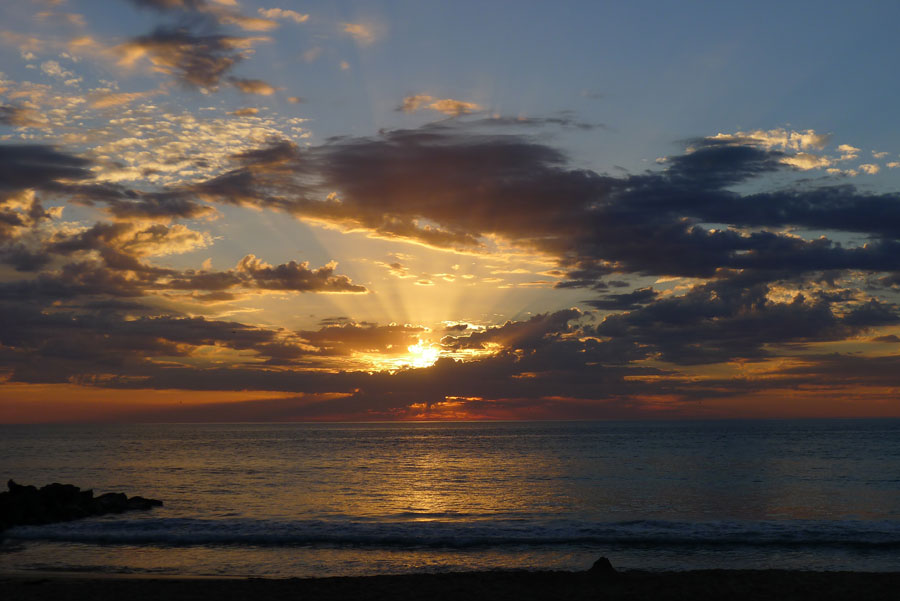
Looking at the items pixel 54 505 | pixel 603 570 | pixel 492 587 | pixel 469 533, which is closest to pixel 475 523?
pixel 469 533

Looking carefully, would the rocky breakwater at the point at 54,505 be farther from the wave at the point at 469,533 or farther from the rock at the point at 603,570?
the rock at the point at 603,570

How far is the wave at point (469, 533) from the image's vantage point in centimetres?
3153

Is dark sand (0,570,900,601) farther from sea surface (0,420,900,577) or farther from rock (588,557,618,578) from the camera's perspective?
sea surface (0,420,900,577)

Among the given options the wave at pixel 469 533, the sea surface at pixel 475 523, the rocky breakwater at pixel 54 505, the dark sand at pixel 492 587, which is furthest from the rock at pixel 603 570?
the rocky breakwater at pixel 54 505

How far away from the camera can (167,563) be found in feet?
89.5

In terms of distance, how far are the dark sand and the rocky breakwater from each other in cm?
1365

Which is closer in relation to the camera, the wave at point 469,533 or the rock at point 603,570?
the rock at point 603,570

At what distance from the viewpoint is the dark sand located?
21.0 meters

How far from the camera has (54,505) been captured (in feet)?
124

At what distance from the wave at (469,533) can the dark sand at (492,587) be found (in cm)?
780

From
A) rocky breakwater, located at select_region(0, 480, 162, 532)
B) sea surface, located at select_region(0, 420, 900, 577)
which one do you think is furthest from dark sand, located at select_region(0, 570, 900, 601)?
rocky breakwater, located at select_region(0, 480, 162, 532)

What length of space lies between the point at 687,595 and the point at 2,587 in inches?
898

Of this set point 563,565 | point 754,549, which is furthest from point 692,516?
point 563,565

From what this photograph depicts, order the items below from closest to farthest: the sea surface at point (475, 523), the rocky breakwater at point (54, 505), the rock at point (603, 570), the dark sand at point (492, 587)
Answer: the dark sand at point (492, 587) → the rock at point (603, 570) → the sea surface at point (475, 523) → the rocky breakwater at point (54, 505)
